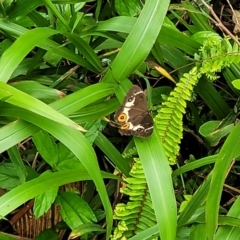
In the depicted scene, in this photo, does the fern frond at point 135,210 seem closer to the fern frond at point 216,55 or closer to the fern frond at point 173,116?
the fern frond at point 173,116

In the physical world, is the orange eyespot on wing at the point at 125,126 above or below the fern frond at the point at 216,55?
below

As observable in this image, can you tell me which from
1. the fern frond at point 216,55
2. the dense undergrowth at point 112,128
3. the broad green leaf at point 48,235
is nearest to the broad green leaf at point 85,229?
the dense undergrowth at point 112,128

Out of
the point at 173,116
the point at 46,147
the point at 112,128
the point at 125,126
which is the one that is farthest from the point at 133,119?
the point at 112,128

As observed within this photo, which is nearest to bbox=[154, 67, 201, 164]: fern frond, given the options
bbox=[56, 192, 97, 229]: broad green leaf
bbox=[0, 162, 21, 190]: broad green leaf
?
bbox=[56, 192, 97, 229]: broad green leaf

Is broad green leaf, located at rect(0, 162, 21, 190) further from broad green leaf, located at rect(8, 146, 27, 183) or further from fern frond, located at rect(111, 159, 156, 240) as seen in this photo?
fern frond, located at rect(111, 159, 156, 240)

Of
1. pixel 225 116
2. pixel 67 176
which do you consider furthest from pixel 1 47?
pixel 225 116

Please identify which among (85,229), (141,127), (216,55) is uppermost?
(216,55)

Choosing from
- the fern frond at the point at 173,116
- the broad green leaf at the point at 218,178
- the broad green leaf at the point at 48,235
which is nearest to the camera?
the broad green leaf at the point at 218,178

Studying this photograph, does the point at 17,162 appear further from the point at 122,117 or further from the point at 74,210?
the point at 122,117
